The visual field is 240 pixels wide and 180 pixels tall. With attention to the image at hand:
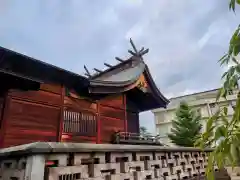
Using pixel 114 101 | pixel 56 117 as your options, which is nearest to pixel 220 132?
pixel 56 117

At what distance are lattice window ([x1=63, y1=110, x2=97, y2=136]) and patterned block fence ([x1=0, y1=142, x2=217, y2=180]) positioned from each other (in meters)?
3.80

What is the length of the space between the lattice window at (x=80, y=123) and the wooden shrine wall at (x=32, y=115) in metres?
0.34

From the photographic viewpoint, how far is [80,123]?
7.00 metres

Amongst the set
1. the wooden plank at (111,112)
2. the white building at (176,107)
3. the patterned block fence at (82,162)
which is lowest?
the patterned block fence at (82,162)

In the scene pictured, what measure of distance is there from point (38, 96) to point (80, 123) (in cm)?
174

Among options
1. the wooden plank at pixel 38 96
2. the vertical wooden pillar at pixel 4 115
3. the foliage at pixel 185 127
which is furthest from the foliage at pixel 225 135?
the foliage at pixel 185 127

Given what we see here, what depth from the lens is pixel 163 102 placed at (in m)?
10.3

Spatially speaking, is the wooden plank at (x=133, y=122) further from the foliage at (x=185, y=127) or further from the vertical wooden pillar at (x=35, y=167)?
the foliage at (x=185, y=127)

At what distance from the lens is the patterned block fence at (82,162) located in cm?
195

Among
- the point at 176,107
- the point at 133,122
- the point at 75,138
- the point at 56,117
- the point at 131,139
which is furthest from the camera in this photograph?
the point at 176,107

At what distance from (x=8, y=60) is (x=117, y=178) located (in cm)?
409

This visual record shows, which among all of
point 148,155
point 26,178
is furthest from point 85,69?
point 26,178

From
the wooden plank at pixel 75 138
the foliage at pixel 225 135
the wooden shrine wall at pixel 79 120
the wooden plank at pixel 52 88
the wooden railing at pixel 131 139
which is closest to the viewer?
the foliage at pixel 225 135

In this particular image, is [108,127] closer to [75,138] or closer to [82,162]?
[75,138]
